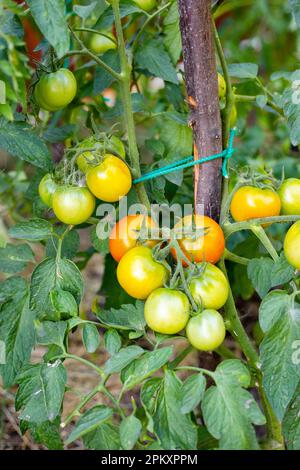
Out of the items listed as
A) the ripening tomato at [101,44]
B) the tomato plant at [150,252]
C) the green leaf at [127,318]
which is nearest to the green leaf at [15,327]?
the tomato plant at [150,252]

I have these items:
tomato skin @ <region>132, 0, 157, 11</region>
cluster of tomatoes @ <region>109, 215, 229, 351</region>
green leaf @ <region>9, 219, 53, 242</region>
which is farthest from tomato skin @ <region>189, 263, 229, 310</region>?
tomato skin @ <region>132, 0, 157, 11</region>

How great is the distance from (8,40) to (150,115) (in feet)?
1.47

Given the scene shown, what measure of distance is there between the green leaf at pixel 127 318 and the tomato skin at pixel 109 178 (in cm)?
16

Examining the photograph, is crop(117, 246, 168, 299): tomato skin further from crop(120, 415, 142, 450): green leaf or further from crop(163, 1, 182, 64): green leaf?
crop(163, 1, 182, 64): green leaf

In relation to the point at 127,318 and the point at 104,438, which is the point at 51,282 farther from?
the point at 104,438

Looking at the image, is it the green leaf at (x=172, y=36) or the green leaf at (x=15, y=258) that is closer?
the green leaf at (x=15, y=258)

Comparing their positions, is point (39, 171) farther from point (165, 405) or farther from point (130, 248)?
point (165, 405)

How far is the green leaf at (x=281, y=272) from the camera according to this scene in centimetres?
84

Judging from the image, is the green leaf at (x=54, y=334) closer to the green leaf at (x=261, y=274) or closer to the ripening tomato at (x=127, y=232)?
the ripening tomato at (x=127, y=232)

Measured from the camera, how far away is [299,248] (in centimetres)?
77

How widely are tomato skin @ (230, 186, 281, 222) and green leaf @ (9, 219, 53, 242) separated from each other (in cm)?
28

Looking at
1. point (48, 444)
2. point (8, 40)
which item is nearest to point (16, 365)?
point (48, 444)

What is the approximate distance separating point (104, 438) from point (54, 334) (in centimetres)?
16

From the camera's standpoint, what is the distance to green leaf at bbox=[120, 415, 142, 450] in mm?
705
